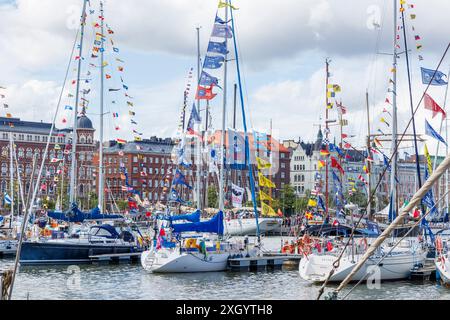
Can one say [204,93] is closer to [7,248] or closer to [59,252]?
[59,252]

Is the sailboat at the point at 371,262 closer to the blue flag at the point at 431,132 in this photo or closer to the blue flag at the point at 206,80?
the blue flag at the point at 431,132

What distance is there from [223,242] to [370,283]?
10985mm

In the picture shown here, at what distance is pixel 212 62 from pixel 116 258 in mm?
15509

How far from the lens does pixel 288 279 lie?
147 ft

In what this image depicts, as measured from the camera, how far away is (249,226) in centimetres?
9481

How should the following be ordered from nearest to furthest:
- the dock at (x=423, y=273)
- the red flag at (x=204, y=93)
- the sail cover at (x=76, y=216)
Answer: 1. the dock at (x=423, y=273)
2. the red flag at (x=204, y=93)
3. the sail cover at (x=76, y=216)

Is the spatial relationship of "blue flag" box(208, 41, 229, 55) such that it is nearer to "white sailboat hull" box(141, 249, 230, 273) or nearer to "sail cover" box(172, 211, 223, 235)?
"sail cover" box(172, 211, 223, 235)

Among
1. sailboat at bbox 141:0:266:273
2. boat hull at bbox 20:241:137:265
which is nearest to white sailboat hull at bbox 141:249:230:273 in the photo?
sailboat at bbox 141:0:266:273

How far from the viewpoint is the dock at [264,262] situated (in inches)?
1889

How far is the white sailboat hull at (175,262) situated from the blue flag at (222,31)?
13183mm

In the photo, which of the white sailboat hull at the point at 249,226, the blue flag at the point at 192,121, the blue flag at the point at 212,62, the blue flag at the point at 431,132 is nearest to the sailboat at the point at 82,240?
the blue flag at the point at 192,121

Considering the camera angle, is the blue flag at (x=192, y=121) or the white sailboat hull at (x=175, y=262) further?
the blue flag at (x=192, y=121)

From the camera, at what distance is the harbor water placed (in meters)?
36.9
